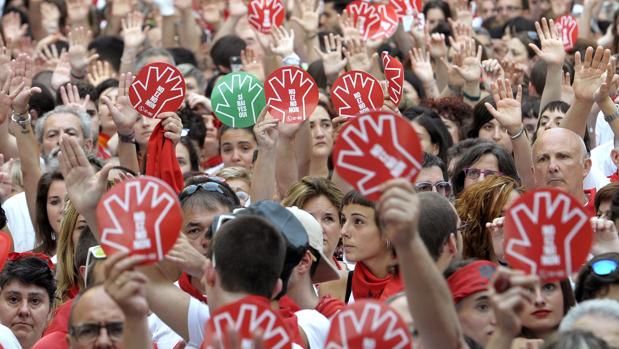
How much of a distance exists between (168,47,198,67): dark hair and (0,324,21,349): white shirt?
6.45m

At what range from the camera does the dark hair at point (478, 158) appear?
24.7ft

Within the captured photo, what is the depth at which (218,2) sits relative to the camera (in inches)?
555

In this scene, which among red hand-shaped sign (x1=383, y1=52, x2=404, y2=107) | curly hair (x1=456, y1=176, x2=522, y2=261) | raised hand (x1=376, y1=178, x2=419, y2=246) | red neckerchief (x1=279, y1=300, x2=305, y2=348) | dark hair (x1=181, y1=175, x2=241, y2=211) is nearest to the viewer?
raised hand (x1=376, y1=178, x2=419, y2=246)

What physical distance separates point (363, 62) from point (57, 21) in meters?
5.08

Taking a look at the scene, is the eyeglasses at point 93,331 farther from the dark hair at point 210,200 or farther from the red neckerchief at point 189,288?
the dark hair at point 210,200

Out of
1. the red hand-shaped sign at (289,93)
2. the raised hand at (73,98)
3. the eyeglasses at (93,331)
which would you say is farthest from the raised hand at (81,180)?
the raised hand at (73,98)

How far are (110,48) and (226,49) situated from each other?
50.7 inches

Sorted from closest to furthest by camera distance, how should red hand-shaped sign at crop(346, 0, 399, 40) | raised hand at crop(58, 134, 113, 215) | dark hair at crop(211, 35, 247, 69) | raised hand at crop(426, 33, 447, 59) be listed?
raised hand at crop(58, 134, 113, 215)
red hand-shaped sign at crop(346, 0, 399, 40)
raised hand at crop(426, 33, 447, 59)
dark hair at crop(211, 35, 247, 69)

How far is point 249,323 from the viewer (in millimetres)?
4238

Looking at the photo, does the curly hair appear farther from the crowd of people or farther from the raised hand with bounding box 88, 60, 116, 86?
the raised hand with bounding box 88, 60, 116, 86

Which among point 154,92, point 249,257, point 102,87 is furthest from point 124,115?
point 249,257

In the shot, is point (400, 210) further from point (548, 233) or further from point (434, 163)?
point (434, 163)

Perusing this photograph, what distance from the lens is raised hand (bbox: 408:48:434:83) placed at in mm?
10406

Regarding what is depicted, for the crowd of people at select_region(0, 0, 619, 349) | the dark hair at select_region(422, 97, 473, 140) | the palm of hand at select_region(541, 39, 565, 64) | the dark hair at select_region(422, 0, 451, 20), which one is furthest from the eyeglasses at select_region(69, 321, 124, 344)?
the dark hair at select_region(422, 0, 451, 20)
